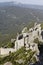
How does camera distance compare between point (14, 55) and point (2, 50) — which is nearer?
point (14, 55)

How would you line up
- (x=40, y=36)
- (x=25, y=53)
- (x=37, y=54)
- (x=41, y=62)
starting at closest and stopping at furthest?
(x=41, y=62)
(x=37, y=54)
(x=25, y=53)
(x=40, y=36)

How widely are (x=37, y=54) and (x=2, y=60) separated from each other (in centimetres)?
598

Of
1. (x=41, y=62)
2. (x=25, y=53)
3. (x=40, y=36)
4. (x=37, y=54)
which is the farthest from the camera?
(x=40, y=36)

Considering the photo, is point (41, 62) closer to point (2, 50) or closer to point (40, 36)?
point (40, 36)

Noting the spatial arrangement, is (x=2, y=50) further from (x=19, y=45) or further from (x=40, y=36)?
(x=40, y=36)

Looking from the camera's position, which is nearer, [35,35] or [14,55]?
[14,55]

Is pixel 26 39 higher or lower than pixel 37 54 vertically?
higher

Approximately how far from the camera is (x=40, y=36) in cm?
3844

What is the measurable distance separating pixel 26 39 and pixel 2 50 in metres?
4.56

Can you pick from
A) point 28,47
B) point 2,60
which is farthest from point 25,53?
point 2,60

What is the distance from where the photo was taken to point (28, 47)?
120 ft

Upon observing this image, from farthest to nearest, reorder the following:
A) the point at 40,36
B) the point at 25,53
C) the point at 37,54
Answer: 1. the point at 40,36
2. the point at 25,53
3. the point at 37,54

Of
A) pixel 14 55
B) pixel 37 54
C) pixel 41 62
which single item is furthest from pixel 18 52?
pixel 41 62

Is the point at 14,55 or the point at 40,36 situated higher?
the point at 40,36
